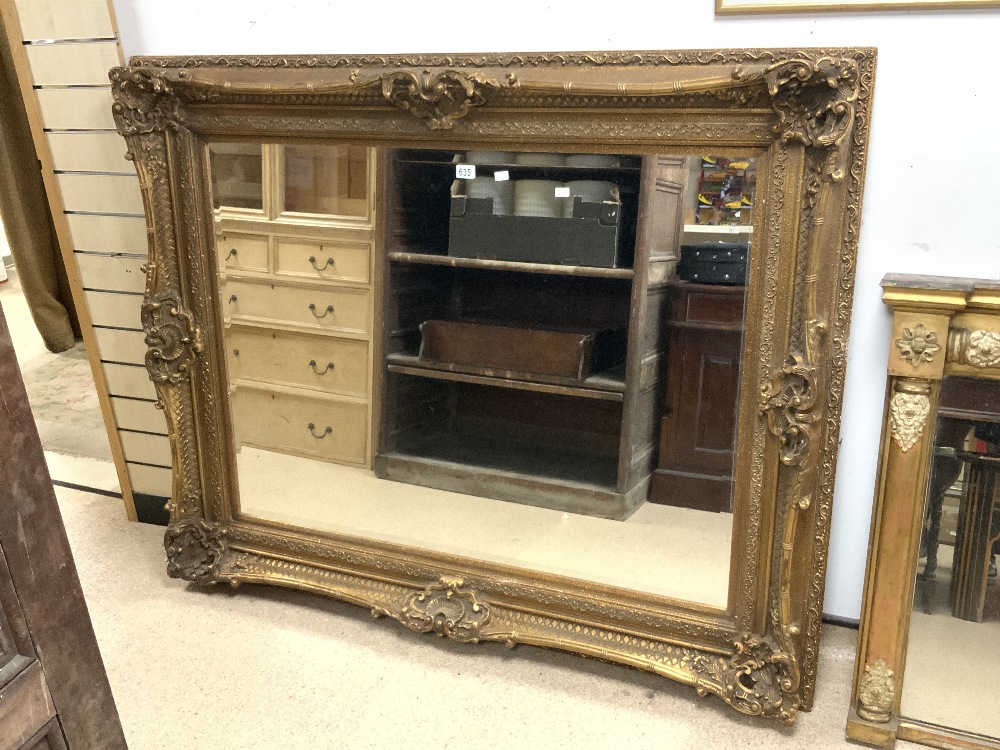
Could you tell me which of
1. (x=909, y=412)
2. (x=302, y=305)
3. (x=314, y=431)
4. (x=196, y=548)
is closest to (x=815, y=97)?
(x=909, y=412)

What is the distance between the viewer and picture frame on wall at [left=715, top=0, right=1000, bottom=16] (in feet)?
4.58

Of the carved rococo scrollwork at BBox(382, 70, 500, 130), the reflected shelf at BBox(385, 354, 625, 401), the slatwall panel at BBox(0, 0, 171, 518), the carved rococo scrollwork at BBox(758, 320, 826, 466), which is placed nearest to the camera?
the carved rococo scrollwork at BBox(758, 320, 826, 466)

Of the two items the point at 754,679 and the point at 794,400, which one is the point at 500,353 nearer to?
the point at 794,400

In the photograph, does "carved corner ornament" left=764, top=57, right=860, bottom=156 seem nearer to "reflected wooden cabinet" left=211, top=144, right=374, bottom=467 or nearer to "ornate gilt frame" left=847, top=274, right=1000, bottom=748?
"ornate gilt frame" left=847, top=274, right=1000, bottom=748

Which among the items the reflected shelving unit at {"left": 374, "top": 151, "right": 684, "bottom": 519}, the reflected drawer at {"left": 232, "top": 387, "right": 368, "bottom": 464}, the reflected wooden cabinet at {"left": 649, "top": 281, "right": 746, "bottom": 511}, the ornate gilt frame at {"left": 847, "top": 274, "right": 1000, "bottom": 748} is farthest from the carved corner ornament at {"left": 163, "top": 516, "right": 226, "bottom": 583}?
the ornate gilt frame at {"left": 847, "top": 274, "right": 1000, "bottom": 748}

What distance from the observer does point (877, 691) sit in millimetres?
1467

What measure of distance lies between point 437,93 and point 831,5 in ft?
2.36

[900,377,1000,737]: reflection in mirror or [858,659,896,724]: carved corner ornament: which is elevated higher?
[900,377,1000,737]: reflection in mirror

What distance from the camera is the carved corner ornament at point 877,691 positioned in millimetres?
1465

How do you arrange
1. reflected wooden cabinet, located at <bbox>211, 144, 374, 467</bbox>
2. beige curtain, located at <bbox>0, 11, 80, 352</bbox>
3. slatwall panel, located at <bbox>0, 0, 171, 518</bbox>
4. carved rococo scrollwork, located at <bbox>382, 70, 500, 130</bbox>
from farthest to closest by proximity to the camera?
beige curtain, located at <bbox>0, 11, 80, 352</bbox> < slatwall panel, located at <bbox>0, 0, 171, 518</bbox> < reflected wooden cabinet, located at <bbox>211, 144, 374, 467</bbox> < carved rococo scrollwork, located at <bbox>382, 70, 500, 130</bbox>

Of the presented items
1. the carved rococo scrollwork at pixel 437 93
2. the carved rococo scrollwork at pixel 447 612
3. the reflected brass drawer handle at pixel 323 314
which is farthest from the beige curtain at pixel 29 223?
→ the carved rococo scrollwork at pixel 447 612

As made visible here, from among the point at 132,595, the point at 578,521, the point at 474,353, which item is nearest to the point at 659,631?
the point at 578,521

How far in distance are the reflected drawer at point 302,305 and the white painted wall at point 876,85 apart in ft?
1.72

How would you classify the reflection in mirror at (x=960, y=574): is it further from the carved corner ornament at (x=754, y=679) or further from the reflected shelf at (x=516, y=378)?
the reflected shelf at (x=516, y=378)
